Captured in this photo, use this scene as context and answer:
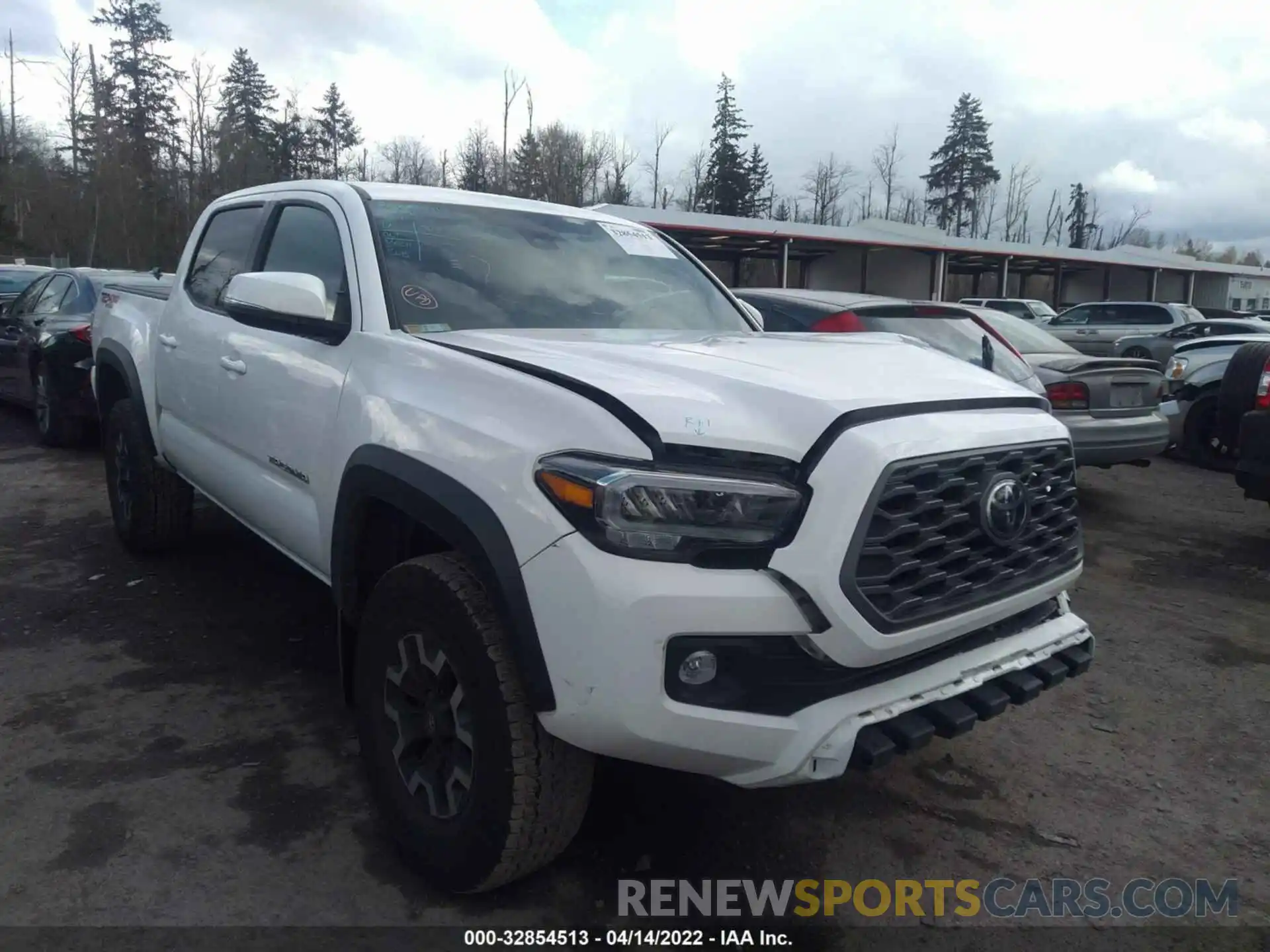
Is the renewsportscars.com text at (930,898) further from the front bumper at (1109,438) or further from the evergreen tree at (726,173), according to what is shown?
the evergreen tree at (726,173)

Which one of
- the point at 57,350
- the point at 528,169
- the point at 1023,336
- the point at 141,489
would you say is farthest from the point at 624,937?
the point at 528,169

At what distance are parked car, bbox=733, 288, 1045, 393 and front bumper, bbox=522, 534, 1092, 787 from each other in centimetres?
460

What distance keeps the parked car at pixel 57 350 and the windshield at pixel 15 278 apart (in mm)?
3727

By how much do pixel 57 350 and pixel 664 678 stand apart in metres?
8.18

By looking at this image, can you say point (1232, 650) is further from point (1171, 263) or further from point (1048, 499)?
point (1171, 263)

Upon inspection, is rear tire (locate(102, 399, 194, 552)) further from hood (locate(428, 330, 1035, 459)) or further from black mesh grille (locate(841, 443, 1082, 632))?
black mesh grille (locate(841, 443, 1082, 632))

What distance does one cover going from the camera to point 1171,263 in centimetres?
4806

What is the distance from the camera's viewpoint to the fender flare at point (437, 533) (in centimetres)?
213

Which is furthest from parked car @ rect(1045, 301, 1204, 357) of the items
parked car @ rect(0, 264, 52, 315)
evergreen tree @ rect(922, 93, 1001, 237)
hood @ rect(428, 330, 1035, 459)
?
evergreen tree @ rect(922, 93, 1001, 237)

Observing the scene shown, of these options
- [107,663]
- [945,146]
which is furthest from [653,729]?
[945,146]

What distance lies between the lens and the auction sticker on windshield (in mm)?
3924

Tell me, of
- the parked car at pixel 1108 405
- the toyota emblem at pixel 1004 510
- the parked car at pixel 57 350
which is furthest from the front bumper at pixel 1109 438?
the parked car at pixel 57 350

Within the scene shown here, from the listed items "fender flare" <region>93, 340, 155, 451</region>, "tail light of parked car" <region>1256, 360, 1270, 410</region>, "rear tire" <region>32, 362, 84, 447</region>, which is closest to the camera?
"fender flare" <region>93, 340, 155, 451</region>

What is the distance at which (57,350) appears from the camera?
8.31 m
